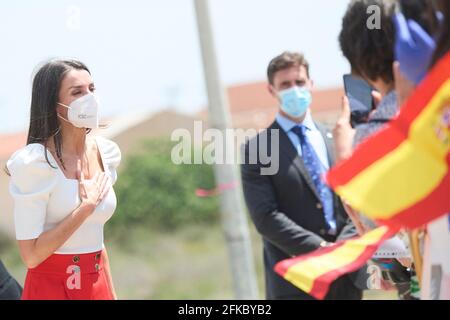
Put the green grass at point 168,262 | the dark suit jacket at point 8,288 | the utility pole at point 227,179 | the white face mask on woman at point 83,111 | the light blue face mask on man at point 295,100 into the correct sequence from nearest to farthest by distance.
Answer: the white face mask on woman at point 83,111 < the dark suit jacket at point 8,288 < the light blue face mask on man at point 295,100 < the utility pole at point 227,179 < the green grass at point 168,262

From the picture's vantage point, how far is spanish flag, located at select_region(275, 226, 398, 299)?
265 centimetres

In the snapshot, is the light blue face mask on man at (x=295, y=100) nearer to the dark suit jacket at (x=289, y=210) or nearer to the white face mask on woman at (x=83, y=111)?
the dark suit jacket at (x=289, y=210)

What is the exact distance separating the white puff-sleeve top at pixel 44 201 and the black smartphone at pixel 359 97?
3.63 feet

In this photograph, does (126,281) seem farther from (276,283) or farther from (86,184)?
(86,184)

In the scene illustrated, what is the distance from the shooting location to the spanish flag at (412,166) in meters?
2.20

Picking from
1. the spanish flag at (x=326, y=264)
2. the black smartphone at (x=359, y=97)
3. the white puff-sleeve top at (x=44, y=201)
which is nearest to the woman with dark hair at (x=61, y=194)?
the white puff-sleeve top at (x=44, y=201)

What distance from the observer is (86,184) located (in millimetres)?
3801

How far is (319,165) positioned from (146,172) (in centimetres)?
1794

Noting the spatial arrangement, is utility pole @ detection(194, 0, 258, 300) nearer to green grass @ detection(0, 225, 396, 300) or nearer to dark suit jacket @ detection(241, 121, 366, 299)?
dark suit jacket @ detection(241, 121, 366, 299)

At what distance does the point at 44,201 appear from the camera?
3701 mm

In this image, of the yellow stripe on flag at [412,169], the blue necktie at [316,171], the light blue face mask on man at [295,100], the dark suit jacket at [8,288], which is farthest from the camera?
the blue necktie at [316,171]

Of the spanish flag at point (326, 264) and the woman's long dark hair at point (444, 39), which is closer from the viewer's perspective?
the woman's long dark hair at point (444, 39)

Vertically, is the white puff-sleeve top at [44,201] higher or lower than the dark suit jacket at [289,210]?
higher
